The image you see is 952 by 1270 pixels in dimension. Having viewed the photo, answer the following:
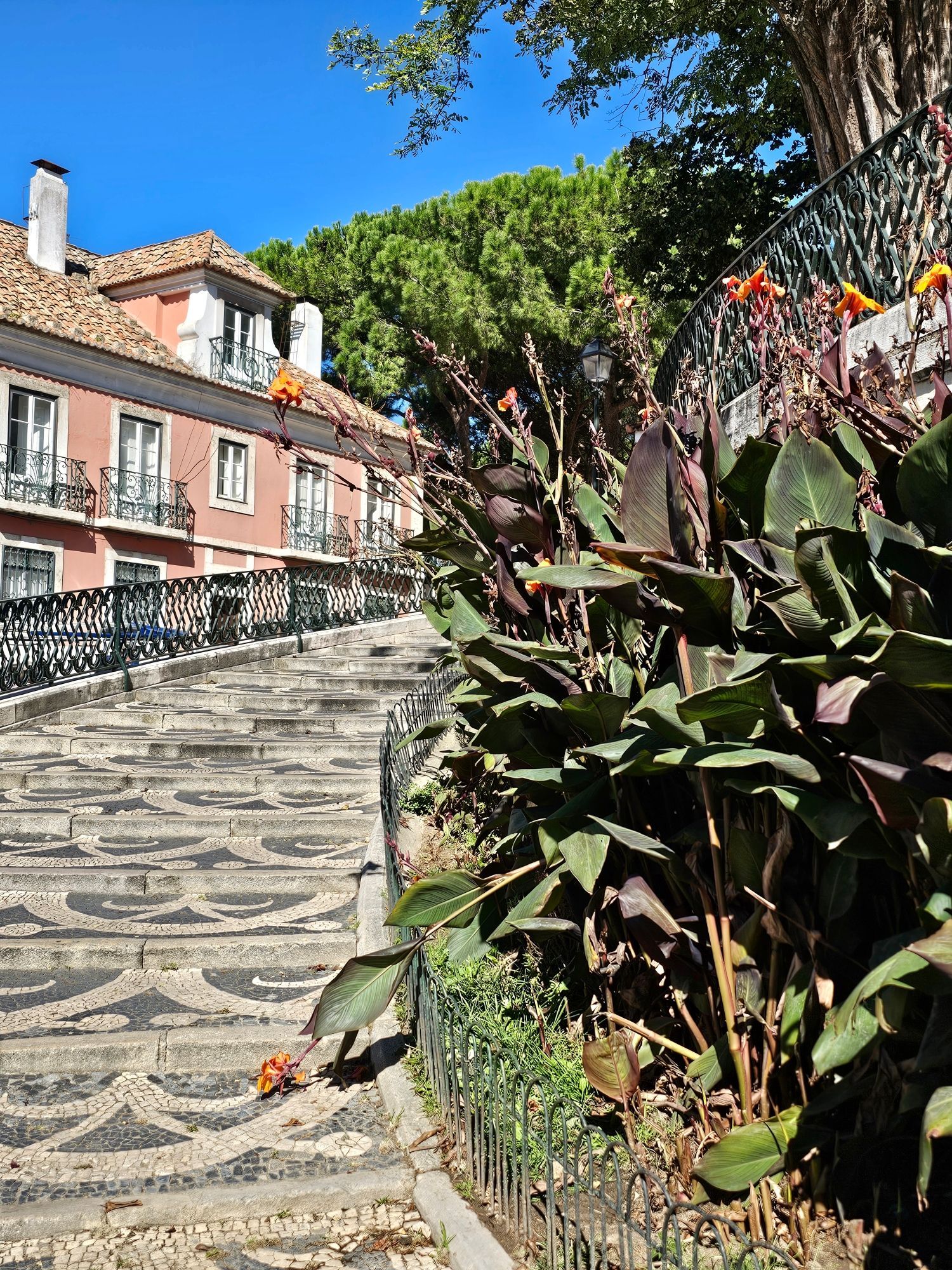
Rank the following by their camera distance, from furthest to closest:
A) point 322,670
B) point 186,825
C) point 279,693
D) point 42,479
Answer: point 42,479
point 322,670
point 279,693
point 186,825

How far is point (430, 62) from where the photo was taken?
11617mm

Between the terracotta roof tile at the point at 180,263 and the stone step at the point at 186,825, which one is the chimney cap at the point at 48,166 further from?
the stone step at the point at 186,825

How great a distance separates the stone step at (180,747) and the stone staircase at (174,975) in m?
0.02

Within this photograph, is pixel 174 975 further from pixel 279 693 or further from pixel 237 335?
pixel 237 335

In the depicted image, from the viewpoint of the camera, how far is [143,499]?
23.2m

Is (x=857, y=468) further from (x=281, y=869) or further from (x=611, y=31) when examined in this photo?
(x=611, y=31)

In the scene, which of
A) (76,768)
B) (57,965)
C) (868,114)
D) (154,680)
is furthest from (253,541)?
(57,965)

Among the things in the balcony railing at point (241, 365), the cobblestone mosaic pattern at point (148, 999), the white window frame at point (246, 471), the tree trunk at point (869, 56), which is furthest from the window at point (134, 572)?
the cobblestone mosaic pattern at point (148, 999)

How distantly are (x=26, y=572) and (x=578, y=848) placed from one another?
20.4m

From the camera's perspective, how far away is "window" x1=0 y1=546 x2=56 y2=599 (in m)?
20.3

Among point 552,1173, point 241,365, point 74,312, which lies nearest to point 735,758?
point 552,1173

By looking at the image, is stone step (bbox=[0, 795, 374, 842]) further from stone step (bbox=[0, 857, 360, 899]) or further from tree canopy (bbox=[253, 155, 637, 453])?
tree canopy (bbox=[253, 155, 637, 453])

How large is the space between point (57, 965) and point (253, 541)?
21.3 m

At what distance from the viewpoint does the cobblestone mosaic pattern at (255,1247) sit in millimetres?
2900
